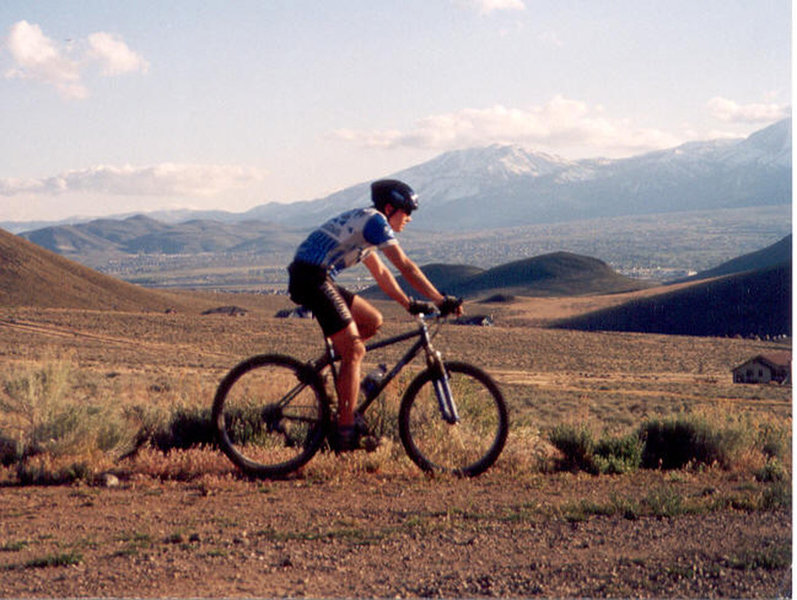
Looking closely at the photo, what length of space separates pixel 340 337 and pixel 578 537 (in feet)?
6.81

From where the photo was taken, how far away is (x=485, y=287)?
144 metres

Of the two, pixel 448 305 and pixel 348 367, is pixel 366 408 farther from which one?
pixel 448 305

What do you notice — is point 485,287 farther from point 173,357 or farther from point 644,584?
point 644,584

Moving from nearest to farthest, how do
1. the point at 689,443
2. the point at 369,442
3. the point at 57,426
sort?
the point at 369,442 → the point at 57,426 → the point at 689,443

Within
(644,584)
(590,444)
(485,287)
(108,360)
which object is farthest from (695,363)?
(485,287)

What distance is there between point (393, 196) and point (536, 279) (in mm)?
143054

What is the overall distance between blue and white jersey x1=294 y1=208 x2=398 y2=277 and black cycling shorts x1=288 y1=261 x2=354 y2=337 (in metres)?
0.07

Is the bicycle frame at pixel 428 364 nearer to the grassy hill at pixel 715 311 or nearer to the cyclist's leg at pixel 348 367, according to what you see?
the cyclist's leg at pixel 348 367

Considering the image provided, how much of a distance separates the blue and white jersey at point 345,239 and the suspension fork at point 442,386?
820 millimetres

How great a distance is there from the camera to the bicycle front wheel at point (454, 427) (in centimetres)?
615

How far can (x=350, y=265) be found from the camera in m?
5.74

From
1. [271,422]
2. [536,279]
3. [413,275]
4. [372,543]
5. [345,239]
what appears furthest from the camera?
[536,279]

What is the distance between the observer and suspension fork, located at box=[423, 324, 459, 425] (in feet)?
20.0

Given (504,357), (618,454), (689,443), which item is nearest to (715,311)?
(504,357)
